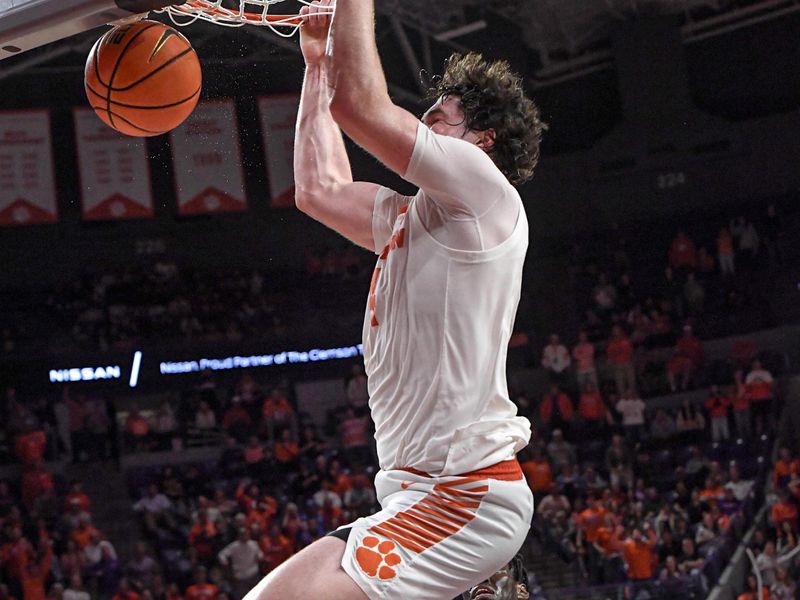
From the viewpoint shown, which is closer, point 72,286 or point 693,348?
point 693,348

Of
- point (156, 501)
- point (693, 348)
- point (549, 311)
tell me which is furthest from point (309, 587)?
point (549, 311)

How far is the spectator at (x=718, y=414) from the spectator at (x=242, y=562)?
18.9ft

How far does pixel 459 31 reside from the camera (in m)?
15.6

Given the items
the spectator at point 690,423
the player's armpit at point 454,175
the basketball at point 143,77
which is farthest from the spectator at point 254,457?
the player's armpit at point 454,175

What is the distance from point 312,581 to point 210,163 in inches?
509

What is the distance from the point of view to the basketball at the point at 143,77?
3174mm

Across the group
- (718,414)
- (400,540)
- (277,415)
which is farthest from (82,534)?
(400,540)

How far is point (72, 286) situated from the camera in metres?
16.0

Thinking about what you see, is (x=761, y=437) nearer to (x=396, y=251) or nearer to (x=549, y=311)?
(x=549, y=311)

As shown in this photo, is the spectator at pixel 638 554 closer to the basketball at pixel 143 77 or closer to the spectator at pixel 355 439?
the spectator at pixel 355 439

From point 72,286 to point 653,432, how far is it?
8.70 meters

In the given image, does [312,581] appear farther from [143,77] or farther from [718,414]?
[718,414]

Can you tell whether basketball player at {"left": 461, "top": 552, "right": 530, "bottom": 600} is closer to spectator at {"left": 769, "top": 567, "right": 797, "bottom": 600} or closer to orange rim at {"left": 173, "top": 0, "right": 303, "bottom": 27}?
orange rim at {"left": 173, "top": 0, "right": 303, "bottom": 27}

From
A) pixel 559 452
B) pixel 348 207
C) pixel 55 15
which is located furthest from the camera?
pixel 559 452
